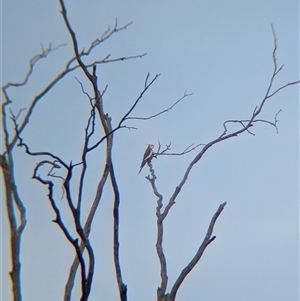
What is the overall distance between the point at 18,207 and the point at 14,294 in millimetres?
418

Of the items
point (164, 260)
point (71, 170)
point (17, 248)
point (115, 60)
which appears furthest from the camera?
point (164, 260)

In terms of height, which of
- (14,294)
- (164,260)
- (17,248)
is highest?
(164,260)

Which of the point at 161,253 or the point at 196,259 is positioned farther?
the point at 161,253

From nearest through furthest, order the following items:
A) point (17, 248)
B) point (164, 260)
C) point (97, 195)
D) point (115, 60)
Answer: point (17, 248)
point (115, 60)
point (97, 195)
point (164, 260)

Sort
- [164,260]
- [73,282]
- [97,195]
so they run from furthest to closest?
[164,260], [97,195], [73,282]

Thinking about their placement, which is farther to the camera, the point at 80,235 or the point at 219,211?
the point at 219,211

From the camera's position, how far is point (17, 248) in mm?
2045

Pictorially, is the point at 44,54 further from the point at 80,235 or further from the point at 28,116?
the point at 80,235

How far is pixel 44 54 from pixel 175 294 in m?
1.66

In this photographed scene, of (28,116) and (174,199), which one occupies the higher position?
(174,199)

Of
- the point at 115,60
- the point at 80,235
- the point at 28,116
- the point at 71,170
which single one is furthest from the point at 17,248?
the point at 115,60

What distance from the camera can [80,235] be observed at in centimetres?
194

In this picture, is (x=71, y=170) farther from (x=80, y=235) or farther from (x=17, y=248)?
(x=17, y=248)

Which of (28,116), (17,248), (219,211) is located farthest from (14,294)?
(219,211)
